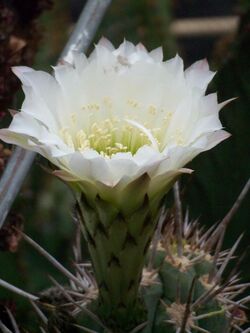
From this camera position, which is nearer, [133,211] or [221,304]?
[133,211]

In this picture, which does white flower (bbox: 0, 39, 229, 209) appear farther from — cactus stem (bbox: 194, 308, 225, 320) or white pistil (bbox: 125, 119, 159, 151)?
cactus stem (bbox: 194, 308, 225, 320)

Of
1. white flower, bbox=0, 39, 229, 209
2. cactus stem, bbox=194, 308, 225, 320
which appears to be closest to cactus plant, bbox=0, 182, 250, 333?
cactus stem, bbox=194, 308, 225, 320

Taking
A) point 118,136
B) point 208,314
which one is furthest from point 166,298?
point 118,136

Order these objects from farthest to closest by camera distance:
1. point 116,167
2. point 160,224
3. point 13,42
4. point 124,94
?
point 13,42, point 160,224, point 124,94, point 116,167

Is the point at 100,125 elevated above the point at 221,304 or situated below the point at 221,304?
above

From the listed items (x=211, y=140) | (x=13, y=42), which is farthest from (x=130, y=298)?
(x=13, y=42)

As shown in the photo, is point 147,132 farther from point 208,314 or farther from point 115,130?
point 208,314

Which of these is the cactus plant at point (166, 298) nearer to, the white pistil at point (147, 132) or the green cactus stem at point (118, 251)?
the green cactus stem at point (118, 251)

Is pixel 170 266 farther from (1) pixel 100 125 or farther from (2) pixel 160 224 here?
(1) pixel 100 125
